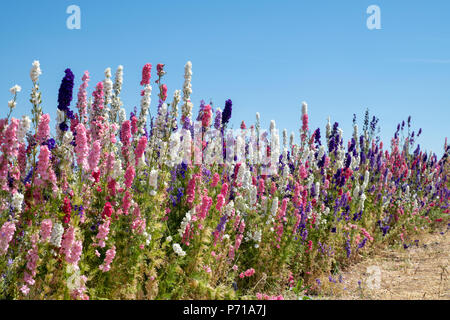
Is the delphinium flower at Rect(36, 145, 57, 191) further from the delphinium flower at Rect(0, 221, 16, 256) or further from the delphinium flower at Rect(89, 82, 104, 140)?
the delphinium flower at Rect(89, 82, 104, 140)

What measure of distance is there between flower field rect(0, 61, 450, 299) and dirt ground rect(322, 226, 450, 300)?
12.3 inches

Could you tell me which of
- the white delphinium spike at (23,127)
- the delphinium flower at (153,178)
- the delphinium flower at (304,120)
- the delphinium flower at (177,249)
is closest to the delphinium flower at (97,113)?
A: the delphinium flower at (153,178)

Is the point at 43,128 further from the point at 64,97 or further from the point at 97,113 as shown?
the point at 97,113

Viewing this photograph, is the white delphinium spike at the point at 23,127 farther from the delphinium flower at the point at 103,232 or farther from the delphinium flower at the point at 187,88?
the delphinium flower at the point at 187,88

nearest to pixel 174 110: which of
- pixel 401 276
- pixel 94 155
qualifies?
pixel 94 155

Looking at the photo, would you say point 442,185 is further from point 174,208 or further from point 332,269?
point 174,208

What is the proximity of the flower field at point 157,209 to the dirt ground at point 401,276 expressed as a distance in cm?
31

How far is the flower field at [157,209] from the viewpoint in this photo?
3.31 metres

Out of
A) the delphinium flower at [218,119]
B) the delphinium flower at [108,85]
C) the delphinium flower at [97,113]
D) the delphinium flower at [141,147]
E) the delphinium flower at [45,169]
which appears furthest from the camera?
the delphinium flower at [218,119]

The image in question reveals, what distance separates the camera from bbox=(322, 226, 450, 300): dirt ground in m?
5.63

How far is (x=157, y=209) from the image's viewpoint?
162 inches

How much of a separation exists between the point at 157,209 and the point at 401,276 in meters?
4.56

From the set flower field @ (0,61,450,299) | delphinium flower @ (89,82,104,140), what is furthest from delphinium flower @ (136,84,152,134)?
delphinium flower @ (89,82,104,140)
